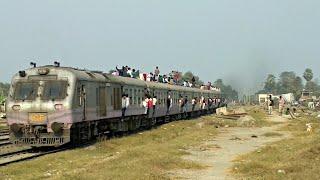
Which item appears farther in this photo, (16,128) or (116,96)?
(116,96)

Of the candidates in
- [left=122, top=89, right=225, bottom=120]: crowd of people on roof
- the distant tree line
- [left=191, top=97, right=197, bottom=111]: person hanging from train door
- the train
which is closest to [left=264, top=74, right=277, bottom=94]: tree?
the distant tree line

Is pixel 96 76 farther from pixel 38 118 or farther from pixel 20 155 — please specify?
pixel 20 155

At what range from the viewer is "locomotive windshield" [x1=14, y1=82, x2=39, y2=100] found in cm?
2109

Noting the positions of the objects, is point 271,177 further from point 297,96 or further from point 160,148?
point 297,96

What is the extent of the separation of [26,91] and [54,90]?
1.15 metres

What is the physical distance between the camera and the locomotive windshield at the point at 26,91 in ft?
69.2

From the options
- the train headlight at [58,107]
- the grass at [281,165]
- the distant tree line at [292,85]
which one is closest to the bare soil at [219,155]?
the grass at [281,165]

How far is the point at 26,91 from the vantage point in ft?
69.9

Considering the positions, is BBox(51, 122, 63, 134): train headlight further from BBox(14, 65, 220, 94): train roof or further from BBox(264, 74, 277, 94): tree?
BBox(264, 74, 277, 94): tree

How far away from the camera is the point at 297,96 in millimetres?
154000

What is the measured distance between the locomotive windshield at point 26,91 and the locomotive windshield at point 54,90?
0.41m

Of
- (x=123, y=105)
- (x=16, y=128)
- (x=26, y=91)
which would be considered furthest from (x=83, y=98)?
(x=123, y=105)

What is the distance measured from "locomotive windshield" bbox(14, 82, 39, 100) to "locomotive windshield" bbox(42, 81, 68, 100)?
0.41 m

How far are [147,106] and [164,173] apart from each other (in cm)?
2038
